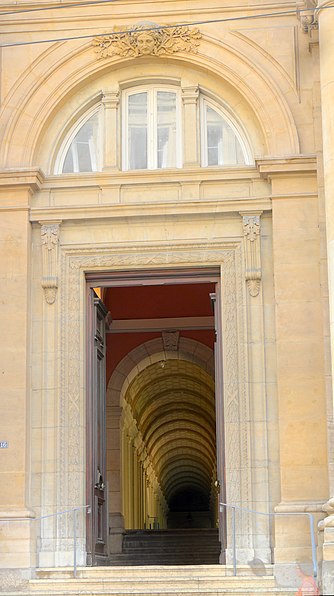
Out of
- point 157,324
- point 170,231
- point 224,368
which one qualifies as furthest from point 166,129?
point 157,324

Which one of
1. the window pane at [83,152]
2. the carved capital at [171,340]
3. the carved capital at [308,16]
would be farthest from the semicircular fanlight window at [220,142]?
the carved capital at [171,340]

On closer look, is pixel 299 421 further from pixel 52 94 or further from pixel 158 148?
pixel 52 94

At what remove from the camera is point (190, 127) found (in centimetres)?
1535

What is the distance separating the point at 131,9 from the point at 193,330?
9.36m

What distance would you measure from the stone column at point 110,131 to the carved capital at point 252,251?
1.99 meters

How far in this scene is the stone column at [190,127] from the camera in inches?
599

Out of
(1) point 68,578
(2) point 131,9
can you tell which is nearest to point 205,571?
(1) point 68,578

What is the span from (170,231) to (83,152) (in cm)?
179

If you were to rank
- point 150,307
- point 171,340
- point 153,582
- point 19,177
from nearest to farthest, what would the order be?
point 153,582 → point 19,177 → point 150,307 → point 171,340

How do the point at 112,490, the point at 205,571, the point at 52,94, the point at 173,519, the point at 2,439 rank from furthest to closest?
the point at 173,519 → the point at 112,490 → the point at 52,94 → the point at 2,439 → the point at 205,571

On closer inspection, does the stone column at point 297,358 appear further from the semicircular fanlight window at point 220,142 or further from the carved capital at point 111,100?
the carved capital at point 111,100

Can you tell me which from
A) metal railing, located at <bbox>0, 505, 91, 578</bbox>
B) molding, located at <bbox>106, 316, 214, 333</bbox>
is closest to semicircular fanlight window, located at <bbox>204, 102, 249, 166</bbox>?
metal railing, located at <bbox>0, 505, 91, 578</bbox>

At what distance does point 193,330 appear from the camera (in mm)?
23406

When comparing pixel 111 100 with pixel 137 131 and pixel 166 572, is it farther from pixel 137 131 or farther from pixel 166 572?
pixel 166 572
